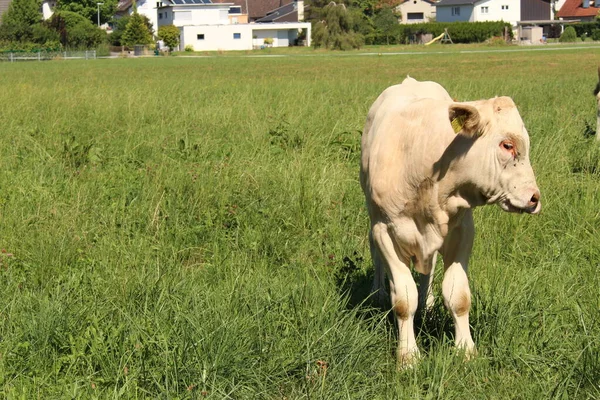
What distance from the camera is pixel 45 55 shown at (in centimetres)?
6819

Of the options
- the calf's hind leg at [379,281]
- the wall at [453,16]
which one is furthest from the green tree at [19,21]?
the calf's hind leg at [379,281]

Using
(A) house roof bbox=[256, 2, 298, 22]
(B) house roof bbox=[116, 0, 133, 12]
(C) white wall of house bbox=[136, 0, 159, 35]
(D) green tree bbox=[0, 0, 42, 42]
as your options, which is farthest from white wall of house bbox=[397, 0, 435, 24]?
(D) green tree bbox=[0, 0, 42, 42]

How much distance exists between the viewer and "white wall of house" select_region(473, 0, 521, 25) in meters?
102

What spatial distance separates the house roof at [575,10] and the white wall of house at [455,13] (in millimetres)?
13330

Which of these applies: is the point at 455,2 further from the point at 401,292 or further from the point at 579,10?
the point at 401,292

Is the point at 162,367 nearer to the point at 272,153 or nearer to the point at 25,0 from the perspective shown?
the point at 272,153

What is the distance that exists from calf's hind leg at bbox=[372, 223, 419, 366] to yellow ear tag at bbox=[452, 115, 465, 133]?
0.75 m

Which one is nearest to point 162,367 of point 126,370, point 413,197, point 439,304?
point 126,370

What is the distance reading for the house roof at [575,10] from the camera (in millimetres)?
102875

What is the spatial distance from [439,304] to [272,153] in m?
4.67

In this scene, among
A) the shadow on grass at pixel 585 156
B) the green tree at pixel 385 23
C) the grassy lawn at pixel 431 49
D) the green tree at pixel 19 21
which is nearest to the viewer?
the shadow on grass at pixel 585 156

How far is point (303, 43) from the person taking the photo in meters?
99.2

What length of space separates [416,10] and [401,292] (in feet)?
378

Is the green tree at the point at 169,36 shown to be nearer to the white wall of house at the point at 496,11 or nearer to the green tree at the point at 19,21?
the green tree at the point at 19,21
